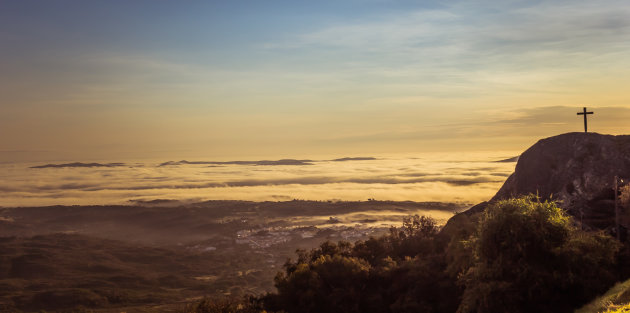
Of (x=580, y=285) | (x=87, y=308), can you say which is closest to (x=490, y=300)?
(x=580, y=285)

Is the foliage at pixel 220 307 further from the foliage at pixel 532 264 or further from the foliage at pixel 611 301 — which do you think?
the foliage at pixel 611 301

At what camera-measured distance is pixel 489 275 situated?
24.9 meters

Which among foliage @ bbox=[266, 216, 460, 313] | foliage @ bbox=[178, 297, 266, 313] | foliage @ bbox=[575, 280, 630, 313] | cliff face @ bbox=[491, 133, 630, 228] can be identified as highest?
cliff face @ bbox=[491, 133, 630, 228]

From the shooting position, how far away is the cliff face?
3484 centimetres

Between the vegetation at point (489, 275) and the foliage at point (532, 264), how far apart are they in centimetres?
5

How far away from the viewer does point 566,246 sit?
2530 cm

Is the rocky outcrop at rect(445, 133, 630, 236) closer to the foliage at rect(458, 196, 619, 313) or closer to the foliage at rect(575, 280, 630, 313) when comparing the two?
the foliage at rect(458, 196, 619, 313)

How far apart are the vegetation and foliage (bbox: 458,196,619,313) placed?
0.05 metres

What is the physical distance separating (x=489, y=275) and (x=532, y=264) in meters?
2.27

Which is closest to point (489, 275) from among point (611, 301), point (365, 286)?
point (611, 301)

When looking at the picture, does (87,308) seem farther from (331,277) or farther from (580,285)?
(580,285)

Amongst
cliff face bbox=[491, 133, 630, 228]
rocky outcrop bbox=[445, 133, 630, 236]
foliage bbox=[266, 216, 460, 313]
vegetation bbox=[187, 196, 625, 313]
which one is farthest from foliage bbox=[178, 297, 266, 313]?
cliff face bbox=[491, 133, 630, 228]

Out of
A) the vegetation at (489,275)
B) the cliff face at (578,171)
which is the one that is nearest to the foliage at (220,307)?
the vegetation at (489,275)

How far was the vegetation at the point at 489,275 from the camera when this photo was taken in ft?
79.8
